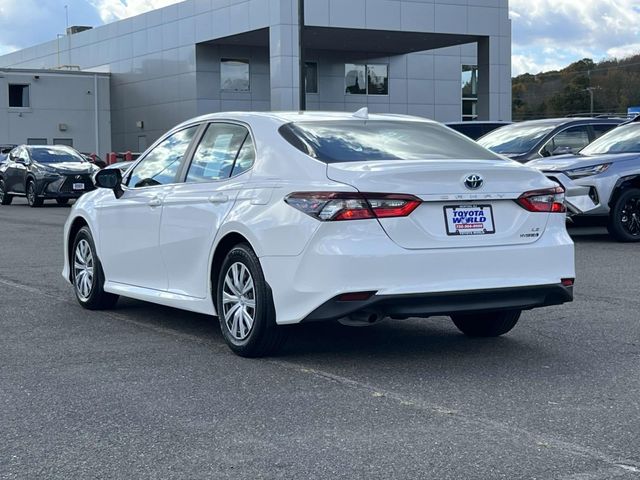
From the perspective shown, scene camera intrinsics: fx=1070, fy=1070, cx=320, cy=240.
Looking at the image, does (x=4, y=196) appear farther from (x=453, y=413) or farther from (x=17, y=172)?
(x=453, y=413)

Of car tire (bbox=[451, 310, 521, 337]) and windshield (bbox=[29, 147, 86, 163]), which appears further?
windshield (bbox=[29, 147, 86, 163])

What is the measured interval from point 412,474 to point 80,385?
2.43m

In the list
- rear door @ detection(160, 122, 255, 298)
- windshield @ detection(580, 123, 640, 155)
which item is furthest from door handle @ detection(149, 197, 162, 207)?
windshield @ detection(580, 123, 640, 155)

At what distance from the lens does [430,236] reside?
627 cm

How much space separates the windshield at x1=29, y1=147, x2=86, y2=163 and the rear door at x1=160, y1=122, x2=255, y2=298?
2187 centimetres

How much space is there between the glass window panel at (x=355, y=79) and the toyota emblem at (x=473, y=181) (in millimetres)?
47815

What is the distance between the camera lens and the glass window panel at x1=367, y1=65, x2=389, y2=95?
53.7 meters

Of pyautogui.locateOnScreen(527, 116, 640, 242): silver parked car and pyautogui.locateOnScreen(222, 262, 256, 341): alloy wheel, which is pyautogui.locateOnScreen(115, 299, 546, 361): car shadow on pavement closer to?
pyautogui.locateOnScreen(222, 262, 256, 341): alloy wheel

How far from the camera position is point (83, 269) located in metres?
9.09

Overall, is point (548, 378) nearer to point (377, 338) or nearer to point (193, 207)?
point (377, 338)

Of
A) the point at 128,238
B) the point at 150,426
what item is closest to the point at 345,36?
the point at 128,238

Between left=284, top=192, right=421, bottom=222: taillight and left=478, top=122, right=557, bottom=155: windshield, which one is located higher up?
left=478, top=122, right=557, bottom=155: windshield

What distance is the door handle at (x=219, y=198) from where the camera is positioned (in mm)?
6969

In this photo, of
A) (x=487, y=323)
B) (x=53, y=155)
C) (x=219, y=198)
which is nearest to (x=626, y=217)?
(x=487, y=323)
